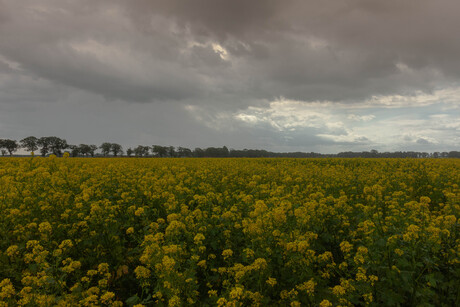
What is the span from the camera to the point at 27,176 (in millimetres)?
7992

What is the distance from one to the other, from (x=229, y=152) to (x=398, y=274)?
99.6 meters

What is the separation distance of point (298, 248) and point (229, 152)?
99416 mm

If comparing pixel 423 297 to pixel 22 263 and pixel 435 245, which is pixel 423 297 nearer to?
pixel 435 245

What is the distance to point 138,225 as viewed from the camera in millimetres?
6164

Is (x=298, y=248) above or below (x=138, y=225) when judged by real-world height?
above

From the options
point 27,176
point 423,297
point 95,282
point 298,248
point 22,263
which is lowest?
point 95,282

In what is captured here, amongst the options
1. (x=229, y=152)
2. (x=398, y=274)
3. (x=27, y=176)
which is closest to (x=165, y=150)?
(x=229, y=152)

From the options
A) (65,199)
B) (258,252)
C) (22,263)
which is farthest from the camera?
(65,199)

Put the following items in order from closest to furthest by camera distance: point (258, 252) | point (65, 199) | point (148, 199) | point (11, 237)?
point (258, 252) → point (11, 237) → point (65, 199) → point (148, 199)

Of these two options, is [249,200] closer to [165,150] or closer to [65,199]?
[65,199]

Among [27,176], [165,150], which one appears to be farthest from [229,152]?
[27,176]

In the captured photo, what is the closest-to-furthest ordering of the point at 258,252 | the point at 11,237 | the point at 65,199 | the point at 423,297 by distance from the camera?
1. the point at 423,297
2. the point at 258,252
3. the point at 11,237
4. the point at 65,199

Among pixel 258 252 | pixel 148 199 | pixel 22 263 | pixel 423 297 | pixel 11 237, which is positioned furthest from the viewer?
pixel 148 199

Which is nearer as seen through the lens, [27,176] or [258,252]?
[258,252]
